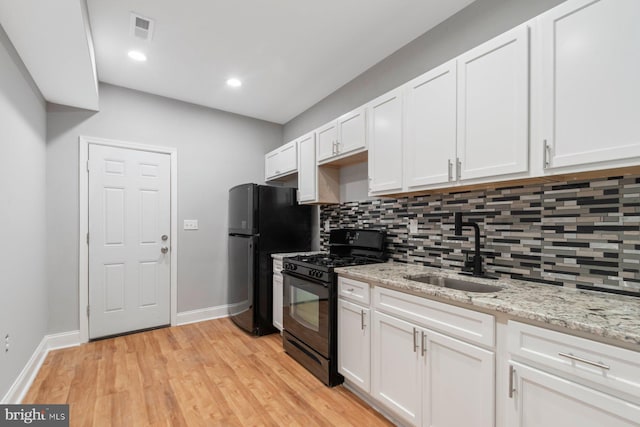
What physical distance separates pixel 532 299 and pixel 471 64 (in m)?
1.28

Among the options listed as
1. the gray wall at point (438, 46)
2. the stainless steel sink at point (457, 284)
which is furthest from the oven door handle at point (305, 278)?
the gray wall at point (438, 46)

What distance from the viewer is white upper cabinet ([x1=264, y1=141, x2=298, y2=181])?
11.2 feet

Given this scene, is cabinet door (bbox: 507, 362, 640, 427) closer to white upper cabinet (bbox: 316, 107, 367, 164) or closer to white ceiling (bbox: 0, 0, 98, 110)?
white upper cabinet (bbox: 316, 107, 367, 164)

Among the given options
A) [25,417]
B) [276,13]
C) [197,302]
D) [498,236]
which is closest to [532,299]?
[498,236]

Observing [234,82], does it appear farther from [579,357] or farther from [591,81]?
[579,357]

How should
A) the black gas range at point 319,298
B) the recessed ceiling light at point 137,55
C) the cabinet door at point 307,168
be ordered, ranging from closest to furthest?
the black gas range at point 319,298 < the recessed ceiling light at point 137,55 < the cabinet door at point 307,168

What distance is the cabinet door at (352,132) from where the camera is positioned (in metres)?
2.44

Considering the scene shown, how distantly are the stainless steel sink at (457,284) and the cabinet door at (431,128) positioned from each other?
2.04 feet

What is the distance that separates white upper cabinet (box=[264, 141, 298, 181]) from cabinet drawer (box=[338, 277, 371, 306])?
1.68m

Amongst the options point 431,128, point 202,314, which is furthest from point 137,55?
point 202,314

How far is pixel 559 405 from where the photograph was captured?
1.06m

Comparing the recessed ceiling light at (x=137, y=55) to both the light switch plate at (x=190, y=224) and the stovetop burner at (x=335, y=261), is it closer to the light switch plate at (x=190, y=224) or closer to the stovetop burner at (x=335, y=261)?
the light switch plate at (x=190, y=224)

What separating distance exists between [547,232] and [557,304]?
556 millimetres

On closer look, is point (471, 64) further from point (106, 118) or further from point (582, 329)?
point (106, 118)
